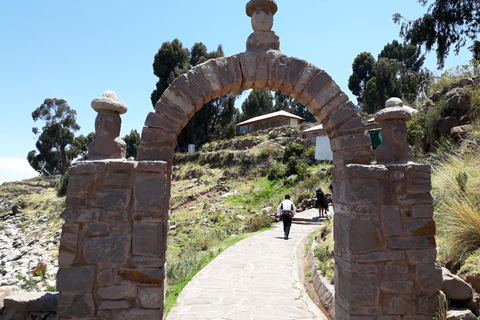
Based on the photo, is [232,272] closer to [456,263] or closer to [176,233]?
[456,263]

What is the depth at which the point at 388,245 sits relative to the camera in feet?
12.2

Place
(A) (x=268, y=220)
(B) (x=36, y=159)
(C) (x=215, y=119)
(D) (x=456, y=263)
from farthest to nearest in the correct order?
1. (B) (x=36, y=159)
2. (C) (x=215, y=119)
3. (A) (x=268, y=220)
4. (D) (x=456, y=263)

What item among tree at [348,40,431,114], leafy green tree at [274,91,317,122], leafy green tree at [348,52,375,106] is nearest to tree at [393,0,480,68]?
tree at [348,40,431,114]

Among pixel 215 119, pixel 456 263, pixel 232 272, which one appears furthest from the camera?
pixel 215 119

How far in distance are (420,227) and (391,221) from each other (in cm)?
38

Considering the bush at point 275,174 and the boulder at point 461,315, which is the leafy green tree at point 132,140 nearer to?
the bush at point 275,174

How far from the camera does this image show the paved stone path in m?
4.89

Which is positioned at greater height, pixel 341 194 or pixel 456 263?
pixel 341 194

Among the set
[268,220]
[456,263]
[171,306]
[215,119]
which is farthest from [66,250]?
[215,119]

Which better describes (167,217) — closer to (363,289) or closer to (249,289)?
(363,289)

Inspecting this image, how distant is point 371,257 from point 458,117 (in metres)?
8.91

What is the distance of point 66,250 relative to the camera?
11.6 ft

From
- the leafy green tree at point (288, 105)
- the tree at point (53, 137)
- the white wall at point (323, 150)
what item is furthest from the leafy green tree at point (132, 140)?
the white wall at point (323, 150)

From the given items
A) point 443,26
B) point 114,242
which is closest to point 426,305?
point 114,242
